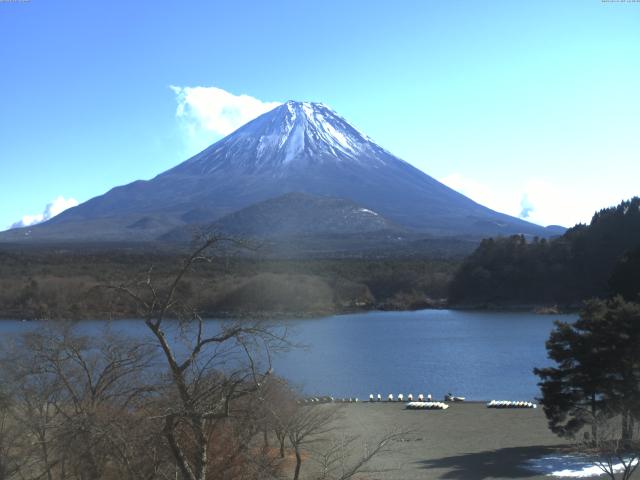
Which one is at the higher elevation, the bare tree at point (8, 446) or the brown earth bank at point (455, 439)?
the bare tree at point (8, 446)

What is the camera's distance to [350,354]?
28.5m

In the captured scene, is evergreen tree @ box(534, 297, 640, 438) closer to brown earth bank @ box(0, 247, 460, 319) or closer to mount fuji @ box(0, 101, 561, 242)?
brown earth bank @ box(0, 247, 460, 319)

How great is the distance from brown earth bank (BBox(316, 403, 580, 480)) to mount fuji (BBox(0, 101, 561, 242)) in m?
69.2

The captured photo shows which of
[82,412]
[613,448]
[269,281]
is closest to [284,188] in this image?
[269,281]

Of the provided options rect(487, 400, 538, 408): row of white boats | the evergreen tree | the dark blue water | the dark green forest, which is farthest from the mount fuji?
the evergreen tree

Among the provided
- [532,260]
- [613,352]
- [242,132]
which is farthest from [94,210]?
[613,352]

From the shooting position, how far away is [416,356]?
27.9 m

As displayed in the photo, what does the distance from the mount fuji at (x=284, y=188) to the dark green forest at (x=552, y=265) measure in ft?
108

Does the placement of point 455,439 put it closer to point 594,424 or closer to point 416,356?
point 594,424

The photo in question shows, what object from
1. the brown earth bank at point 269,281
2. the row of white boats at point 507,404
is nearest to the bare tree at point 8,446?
the row of white boats at point 507,404

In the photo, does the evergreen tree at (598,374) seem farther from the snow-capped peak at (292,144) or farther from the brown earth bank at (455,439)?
the snow-capped peak at (292,144)

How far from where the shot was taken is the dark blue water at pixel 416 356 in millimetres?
21078

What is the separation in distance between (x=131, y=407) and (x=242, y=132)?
11475 centimetres

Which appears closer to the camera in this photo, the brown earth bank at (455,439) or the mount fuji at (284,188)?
the brown earth bank at (455,439)
